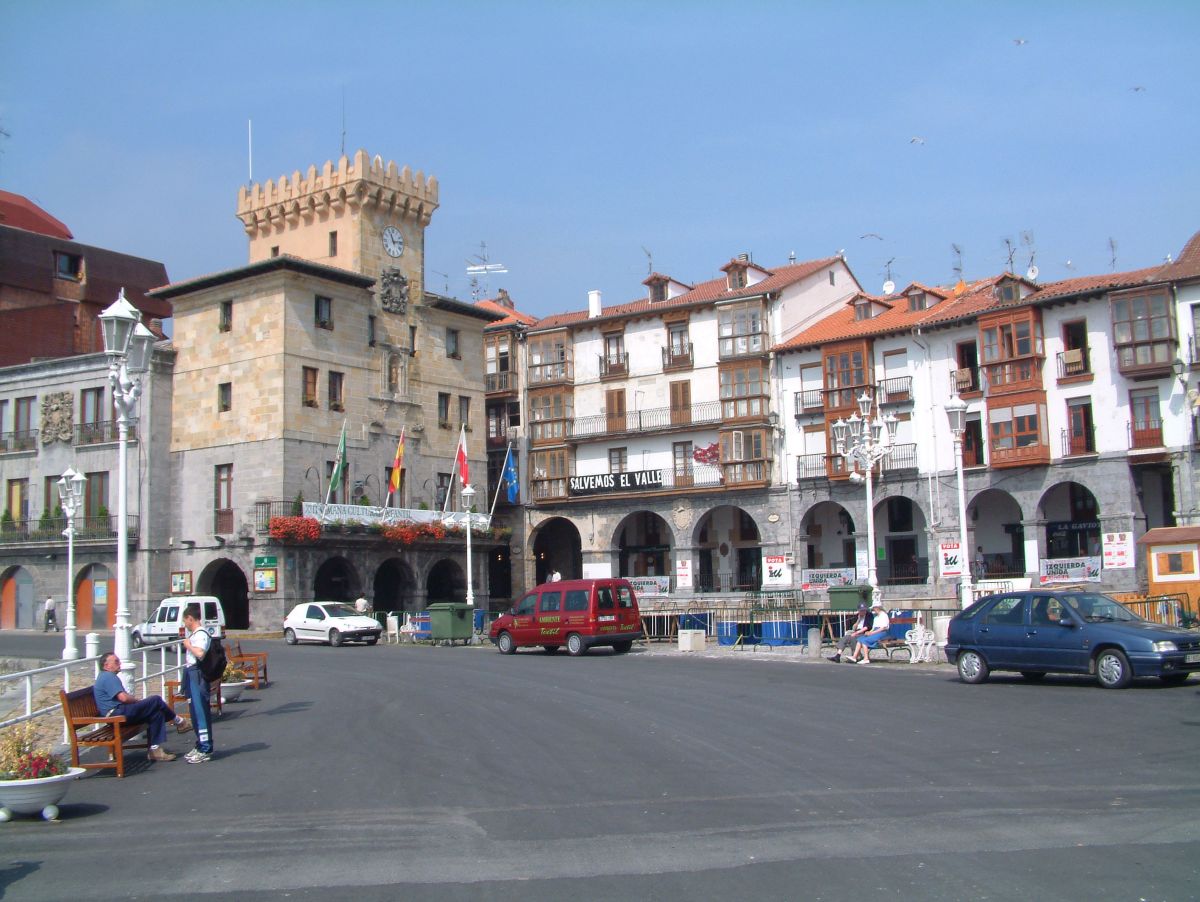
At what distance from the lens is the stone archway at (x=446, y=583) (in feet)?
174

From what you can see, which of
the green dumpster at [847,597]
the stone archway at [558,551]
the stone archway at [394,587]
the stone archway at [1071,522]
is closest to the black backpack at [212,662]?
the green dumpster at [847,597]

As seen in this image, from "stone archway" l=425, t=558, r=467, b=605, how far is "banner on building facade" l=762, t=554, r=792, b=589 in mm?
14085

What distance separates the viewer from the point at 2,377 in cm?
5162

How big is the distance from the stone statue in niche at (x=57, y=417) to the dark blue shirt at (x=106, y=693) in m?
40.6

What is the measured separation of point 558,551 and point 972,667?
4216 cm

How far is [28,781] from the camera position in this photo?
372 inches

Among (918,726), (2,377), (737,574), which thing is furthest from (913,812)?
(2,377)

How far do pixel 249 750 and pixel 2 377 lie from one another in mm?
44972

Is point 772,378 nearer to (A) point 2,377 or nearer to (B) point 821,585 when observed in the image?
(B) point 821,585

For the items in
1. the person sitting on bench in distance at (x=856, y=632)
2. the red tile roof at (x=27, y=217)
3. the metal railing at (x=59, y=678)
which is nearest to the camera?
the metal railing at (x=59, y=678)

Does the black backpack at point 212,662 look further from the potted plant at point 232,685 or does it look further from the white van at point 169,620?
the white van at point 169,620

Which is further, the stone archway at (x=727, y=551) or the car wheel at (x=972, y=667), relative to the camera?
the stone archway at (x=727, y=551)

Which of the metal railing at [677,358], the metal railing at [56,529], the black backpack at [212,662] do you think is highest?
the metal railing at [677,358]

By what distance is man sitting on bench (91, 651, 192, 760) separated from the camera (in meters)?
12.5
